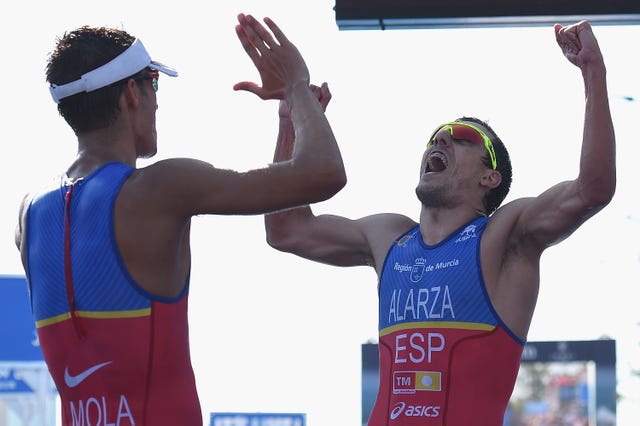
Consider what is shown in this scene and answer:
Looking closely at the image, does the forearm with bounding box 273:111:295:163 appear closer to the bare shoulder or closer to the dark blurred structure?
the bare shoulder

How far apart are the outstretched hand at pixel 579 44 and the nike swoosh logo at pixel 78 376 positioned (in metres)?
2.51

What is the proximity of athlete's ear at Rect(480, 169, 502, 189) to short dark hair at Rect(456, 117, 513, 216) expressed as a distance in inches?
1.4

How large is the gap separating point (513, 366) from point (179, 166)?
90.1 inches

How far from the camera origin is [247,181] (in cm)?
403

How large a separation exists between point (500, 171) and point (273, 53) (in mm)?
2152

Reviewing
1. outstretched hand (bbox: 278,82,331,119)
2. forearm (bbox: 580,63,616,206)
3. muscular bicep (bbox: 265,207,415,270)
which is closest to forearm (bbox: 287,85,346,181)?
forearm (bbox: 580,63,616,206)

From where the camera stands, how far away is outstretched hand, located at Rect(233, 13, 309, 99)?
4.46 metres

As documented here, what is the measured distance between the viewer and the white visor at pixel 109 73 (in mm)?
4254

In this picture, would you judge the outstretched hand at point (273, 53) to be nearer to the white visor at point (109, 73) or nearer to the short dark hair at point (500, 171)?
the white visor at point (109, 73)

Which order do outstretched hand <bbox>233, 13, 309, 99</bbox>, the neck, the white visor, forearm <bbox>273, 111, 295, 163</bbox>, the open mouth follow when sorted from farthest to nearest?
forearm <bbox>273, 111, 295, 163</bbox> → the open mouth → the neck → outstretched hand <bbox>233, 13, 309, 99</bbox> → the white visor

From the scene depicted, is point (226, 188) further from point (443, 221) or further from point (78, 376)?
point (443, 221)

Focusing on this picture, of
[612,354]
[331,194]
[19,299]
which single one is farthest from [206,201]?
[612,354]

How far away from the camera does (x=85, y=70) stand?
4.27 metres

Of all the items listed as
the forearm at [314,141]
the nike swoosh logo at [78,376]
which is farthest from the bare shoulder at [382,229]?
the nike swoosh logo at [78,376]
